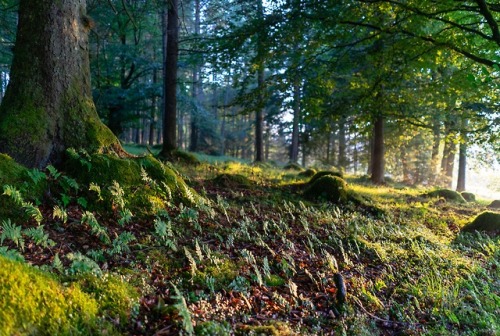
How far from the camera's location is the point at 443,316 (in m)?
3.89

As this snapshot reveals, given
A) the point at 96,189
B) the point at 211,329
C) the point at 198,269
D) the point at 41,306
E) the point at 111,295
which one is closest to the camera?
the point at 41,306

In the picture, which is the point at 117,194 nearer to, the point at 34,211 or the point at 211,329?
the point at 34,211

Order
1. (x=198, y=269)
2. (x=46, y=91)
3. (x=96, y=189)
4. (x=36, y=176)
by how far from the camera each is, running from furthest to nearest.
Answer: (x=46, y=91) → (x=96, y=189) → (x=36, y=176) → (x=198, y=269)

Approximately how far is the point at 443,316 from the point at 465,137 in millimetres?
8121

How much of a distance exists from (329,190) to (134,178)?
18.3ft

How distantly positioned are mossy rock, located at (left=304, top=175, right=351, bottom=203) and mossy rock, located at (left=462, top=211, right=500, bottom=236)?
2941 mm

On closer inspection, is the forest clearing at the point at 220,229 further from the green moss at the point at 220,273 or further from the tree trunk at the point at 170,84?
the tree trunk at the point at 170,84

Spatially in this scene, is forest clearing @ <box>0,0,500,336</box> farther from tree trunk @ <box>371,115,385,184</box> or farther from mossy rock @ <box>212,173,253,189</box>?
tree trunk @ <box>371,115,385,184</box>

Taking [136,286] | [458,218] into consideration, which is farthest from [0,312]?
[458,218]

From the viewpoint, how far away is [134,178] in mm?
5613

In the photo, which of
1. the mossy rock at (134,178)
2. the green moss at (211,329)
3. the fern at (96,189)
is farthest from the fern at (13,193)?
the green moss at (211,329)

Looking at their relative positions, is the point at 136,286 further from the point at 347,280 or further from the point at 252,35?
the point at 252,35

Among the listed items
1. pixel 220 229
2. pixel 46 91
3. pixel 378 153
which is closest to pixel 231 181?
pixel 220 229

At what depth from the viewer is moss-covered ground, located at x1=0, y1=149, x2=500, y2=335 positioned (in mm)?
2658
